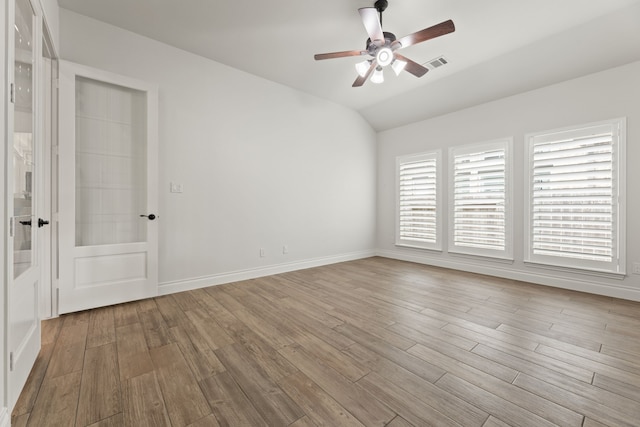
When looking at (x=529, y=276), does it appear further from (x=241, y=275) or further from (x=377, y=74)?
(x=241, y=275)

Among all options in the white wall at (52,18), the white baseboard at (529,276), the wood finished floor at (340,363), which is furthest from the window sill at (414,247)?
the white wall at (52,18)

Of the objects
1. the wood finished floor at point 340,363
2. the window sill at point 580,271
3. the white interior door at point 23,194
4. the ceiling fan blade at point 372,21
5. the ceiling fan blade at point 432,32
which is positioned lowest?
the wood finished floor at point 340,363

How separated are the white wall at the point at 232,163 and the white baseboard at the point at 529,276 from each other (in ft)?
5.17

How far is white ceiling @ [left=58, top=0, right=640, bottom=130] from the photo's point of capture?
258 cm

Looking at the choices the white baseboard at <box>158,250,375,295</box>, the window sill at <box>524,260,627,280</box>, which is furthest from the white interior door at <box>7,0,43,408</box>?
the window sill at <box>524,260,627,280</box>

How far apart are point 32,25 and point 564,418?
410cm

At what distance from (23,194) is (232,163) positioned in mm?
2191

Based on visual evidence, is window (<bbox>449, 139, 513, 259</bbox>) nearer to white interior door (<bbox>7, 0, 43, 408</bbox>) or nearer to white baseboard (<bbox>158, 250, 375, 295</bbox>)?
white baseboard (<bbox>158, 250, 375, 295</bbox>)

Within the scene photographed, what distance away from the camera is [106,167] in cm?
283

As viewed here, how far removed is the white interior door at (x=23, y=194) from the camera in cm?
136

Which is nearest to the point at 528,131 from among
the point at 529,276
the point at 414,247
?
the point at 529,276

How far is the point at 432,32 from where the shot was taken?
2312 mm

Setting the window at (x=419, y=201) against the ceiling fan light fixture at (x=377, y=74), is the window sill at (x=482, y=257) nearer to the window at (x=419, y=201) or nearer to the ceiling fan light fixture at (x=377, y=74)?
the window at (x=419, y=201)

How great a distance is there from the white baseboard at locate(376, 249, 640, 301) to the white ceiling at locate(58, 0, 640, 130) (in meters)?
2.66
